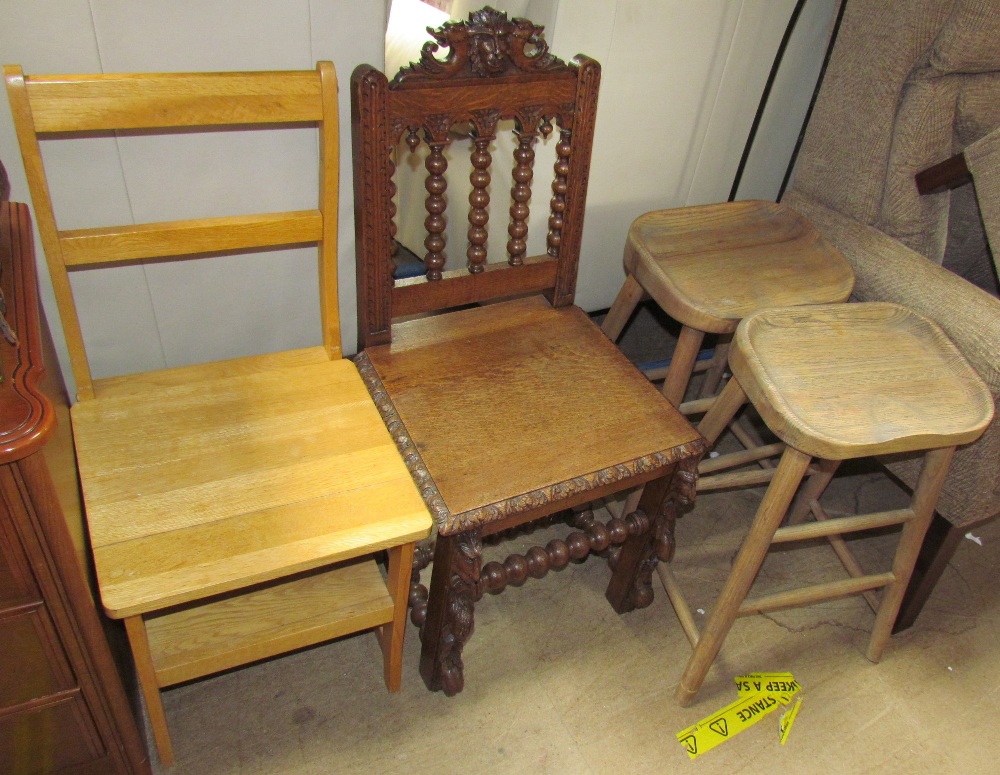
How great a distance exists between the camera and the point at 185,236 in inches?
47.6

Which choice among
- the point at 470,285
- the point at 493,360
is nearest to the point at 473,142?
the point at 470,285

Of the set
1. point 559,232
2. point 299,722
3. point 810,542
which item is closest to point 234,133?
point 559,232

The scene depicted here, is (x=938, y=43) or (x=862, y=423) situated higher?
(x=938, y=43)

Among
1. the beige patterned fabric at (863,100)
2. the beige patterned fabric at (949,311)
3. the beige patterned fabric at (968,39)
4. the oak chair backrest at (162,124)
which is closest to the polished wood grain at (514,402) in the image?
the oak chair backrest at (162,124)

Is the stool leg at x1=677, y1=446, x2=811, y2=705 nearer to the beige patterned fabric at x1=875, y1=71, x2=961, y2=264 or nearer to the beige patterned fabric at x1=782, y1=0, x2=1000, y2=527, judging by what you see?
the beige patterned fabric at x1=782, y1=0, x2=1000, y2=527

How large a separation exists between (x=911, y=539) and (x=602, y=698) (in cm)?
67

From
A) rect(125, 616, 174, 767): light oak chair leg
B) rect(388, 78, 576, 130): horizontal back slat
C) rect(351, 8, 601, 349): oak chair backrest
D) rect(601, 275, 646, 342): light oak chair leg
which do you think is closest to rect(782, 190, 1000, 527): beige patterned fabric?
rect(601, 275, 646, 342): light oak chair leg

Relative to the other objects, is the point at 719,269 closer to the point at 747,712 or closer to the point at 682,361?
the point at 682,361

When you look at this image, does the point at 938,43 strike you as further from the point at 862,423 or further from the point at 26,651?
the point at 26,651

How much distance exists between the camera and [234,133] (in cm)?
129

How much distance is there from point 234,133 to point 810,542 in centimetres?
158

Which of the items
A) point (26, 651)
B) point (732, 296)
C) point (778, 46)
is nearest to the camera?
point (26, 651)

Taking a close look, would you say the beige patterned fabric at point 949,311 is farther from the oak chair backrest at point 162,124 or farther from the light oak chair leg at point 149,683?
the light oak chair leg at point 149,683

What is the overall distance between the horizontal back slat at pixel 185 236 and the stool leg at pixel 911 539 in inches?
45.2
